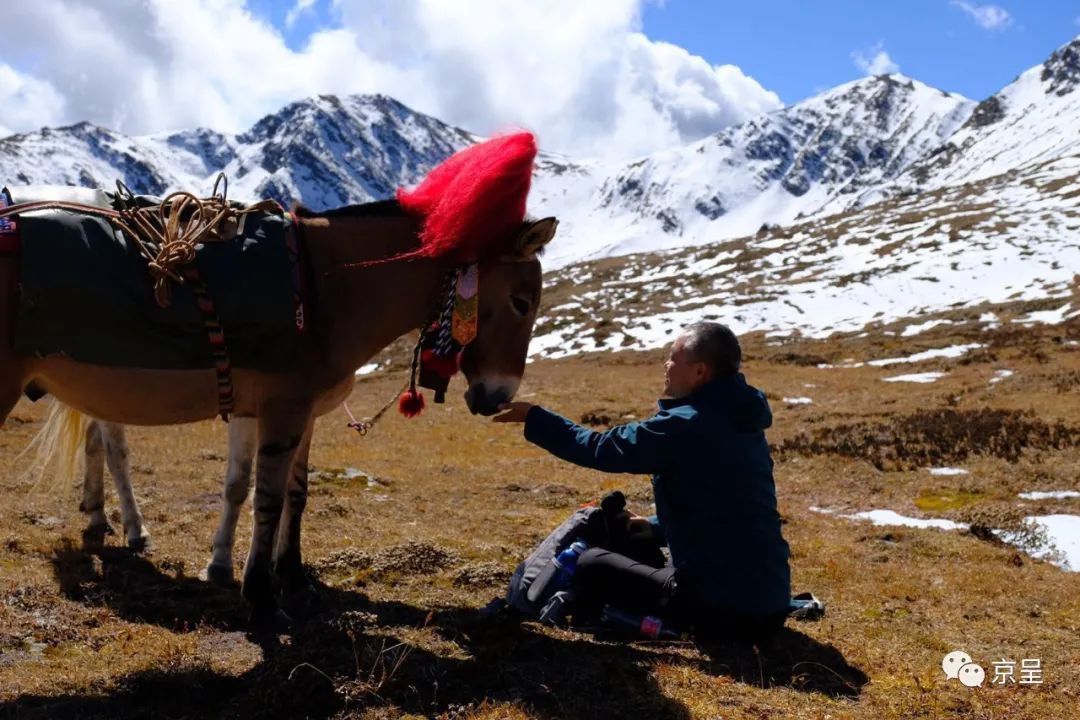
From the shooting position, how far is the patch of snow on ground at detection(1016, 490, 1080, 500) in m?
11.5

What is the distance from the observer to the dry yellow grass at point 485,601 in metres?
4.83

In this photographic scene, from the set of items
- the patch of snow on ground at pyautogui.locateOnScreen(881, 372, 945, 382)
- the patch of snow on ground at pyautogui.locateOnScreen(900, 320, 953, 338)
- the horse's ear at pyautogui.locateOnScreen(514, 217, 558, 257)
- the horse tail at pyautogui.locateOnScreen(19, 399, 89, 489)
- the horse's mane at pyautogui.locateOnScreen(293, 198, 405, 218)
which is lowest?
the horse tail at pyautogui.locateOnScreen(19, 399, 89, 489)

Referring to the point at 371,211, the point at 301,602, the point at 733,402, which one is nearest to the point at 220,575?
the point at 301,602

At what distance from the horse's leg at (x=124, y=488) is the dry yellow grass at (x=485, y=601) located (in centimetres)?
24

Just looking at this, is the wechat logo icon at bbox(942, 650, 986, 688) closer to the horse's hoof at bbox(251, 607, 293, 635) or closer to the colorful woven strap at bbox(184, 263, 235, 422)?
the horse's hoof at bbox(251, 607, 293, 635)

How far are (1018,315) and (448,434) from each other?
32.5 meters

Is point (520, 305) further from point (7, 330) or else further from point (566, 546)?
point (7, 330)

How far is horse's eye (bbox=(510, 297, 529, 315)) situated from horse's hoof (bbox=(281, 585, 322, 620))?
289 cm

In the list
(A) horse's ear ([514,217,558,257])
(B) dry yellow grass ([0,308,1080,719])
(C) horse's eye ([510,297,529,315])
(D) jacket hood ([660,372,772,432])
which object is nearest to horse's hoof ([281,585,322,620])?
(B) dry yellow grass ([0,308,1080,719])

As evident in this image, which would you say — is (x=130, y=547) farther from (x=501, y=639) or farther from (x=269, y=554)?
(x=501, y=639)

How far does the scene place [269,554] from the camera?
5.84 meters

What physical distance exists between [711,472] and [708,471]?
0.02m

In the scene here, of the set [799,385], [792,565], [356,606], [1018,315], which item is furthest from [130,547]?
[1018,315]

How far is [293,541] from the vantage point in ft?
22.6
